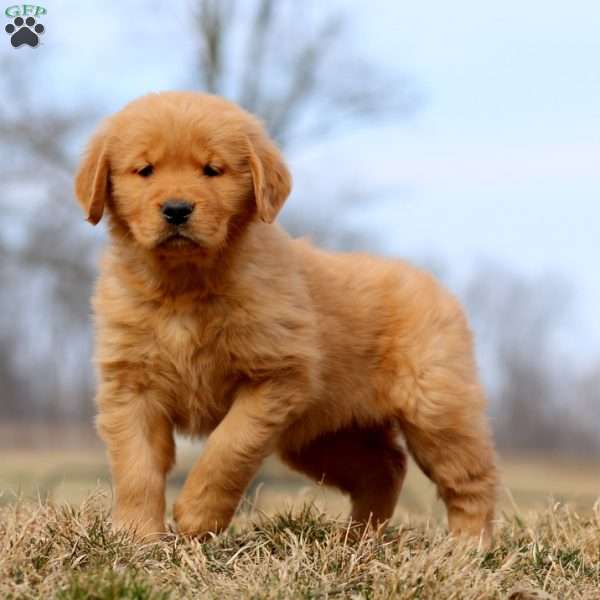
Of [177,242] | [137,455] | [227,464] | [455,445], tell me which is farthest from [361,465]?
[177,242]

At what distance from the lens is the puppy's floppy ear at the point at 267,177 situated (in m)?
4.52

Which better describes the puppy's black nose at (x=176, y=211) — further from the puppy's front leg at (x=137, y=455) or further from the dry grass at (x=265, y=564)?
the dry grass at (x=265, y=564)

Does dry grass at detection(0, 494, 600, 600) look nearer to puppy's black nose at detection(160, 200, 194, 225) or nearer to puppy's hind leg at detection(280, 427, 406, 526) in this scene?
puppy's hind leg at detection(280, 427, 406, 526)

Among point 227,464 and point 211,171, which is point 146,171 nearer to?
point 211,171

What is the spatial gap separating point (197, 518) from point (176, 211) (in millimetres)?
1292

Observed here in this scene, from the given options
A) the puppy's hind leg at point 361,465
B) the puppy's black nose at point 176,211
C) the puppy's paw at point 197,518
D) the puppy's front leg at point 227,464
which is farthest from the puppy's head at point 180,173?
the puppy's hind leg at point 361,465

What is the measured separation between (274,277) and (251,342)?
13.6 inches

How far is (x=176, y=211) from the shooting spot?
418cm

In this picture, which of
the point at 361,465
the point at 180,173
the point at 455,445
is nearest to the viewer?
the point at 180,173

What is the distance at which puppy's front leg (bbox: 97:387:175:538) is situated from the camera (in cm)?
452

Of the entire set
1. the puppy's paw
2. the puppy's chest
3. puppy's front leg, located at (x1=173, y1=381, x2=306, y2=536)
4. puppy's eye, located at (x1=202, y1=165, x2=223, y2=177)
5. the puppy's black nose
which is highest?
puppy's eye, located at (x1=202, y1=165, x2=223, y2=177)

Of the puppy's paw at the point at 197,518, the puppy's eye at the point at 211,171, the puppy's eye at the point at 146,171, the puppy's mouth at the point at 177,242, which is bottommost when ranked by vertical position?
the puppy's paw at the point at 197,518

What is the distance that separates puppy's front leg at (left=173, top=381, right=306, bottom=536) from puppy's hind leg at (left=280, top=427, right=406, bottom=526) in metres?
1.12

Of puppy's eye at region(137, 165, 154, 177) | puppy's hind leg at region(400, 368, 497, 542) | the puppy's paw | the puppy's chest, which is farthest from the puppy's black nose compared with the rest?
puppy's hind leg at region(400, 368, 497, 542)
